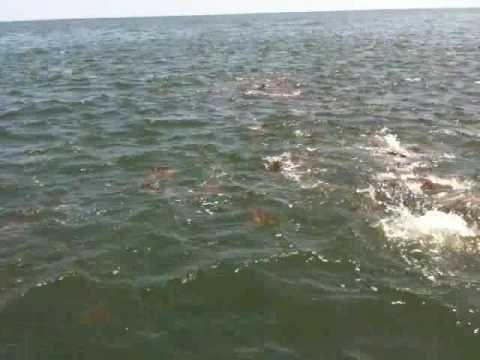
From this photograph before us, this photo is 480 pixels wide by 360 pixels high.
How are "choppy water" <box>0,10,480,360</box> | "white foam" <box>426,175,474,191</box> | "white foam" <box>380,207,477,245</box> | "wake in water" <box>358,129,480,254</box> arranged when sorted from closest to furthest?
"choppy water" <box>0,10,480,360</box>, "wake in water" <box>358,129,480,254</box>, "white foam" <box>380,207,477,245</box>, "white foam" <box>426,175,474,191</box>

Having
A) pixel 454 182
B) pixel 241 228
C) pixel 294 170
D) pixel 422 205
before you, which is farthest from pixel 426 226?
pixel 294 170

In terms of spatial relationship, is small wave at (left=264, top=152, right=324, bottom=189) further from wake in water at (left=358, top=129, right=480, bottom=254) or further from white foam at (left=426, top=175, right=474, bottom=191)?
white foam at (left=426, top=175, right=474, bottom=191)

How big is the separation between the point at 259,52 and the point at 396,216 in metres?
44.7

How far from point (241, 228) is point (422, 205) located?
6458 millimetres

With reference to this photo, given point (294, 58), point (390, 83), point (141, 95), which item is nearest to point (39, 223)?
point (141, 95)

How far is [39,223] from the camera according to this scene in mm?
15359

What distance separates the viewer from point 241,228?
49.4 ft

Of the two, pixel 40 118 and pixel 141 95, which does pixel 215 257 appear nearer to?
pixel 40 118

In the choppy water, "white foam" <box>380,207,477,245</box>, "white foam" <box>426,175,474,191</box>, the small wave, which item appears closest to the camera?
the choppy water

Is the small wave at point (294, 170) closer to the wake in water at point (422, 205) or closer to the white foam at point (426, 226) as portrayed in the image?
the wake in water at point (422, 205)

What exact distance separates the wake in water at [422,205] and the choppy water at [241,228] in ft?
0.22

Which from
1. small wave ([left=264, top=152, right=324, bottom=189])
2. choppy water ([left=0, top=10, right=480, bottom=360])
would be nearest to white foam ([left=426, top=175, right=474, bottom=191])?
choppy water ([left=0, top=10, right=480, bottom=360])

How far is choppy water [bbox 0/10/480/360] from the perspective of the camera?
428 inches

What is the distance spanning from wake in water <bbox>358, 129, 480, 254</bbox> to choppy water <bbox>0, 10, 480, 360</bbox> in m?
0.07
